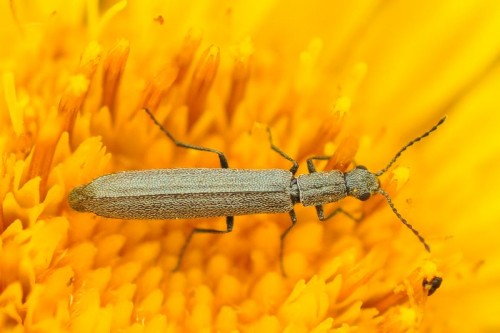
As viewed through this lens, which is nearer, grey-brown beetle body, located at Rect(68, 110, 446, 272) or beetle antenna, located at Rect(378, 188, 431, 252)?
grey-brown beetle body, located at Rect(68, 110, 446, 272)

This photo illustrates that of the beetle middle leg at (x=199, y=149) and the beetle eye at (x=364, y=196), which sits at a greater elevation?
the beetle eye at (x=364, y=196)

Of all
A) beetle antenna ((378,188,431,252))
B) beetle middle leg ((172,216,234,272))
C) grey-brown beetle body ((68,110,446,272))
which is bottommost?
beetle middle leg ((172,216,234,272))

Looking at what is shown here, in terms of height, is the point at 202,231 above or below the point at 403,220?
below

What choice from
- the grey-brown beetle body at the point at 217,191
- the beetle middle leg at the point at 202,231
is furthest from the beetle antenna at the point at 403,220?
the beetle middle leg at the point at 202,231

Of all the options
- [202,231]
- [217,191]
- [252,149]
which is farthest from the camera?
[252,149]

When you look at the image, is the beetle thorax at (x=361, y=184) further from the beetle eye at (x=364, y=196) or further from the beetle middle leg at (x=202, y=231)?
→ the beetle middle leg at (x=202, y=231)

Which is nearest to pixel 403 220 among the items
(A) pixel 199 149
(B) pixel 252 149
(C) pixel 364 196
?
(C) pixel 364 196

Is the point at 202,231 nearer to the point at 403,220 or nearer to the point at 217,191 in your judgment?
the point at 217,191

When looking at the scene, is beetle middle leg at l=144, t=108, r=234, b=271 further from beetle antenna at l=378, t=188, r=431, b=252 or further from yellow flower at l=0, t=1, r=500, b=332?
beetle antenna at l=378, t=188, r=431, b=252

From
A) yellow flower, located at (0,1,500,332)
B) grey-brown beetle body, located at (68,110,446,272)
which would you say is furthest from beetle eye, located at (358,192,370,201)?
yellow flower, located at (0,1,500,332)
